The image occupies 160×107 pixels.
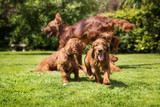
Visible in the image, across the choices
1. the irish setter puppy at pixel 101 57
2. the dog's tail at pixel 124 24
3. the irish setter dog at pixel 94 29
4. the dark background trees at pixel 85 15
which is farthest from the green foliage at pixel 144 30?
the irish setter puppy at pixel 101 57

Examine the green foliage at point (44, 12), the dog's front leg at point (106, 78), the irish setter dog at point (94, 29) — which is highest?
the green foliage at point (44, 12)

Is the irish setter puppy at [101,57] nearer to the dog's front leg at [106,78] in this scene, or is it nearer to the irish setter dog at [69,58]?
the dog's front leg at [106,78]

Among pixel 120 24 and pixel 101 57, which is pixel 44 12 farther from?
pixel 101 57

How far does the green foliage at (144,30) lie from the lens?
16.0m

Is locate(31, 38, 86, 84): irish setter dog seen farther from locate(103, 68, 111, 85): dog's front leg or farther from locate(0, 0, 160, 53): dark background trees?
locate(0, 0, 160, 53): dark background trees

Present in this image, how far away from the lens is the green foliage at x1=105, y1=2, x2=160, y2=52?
16.0 m

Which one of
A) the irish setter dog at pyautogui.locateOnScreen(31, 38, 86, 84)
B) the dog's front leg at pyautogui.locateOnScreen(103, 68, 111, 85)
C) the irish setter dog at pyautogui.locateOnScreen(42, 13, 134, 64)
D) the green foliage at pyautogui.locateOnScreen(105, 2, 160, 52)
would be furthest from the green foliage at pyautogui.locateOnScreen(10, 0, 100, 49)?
the dog's front leg at pyautogui.locateOnScreen(103, 68, 111, 85)

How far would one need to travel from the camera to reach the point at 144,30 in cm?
1669

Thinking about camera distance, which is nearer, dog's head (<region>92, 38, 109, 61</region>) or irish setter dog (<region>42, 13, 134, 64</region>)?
dog's head (<region>92, 38, 109, 61</region>)

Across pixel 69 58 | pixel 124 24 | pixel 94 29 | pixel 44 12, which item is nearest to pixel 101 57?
pixel 69 58

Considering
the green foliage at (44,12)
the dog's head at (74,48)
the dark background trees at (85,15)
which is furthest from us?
the green foliage at (44,12)

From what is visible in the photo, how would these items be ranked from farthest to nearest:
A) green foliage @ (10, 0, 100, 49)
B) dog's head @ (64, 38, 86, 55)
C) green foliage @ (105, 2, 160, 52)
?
green foliage @ (10, 0, 100, 49) < green foliage @ (105, 2, 160, 52) < dog's head @ (64, 38, 86, 55)

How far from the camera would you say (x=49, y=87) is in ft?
15.2

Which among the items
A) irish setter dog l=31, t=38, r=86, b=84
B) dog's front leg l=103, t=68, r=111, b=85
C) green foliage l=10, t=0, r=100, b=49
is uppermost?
green foliage l=10, t=0, r=100, b=49
